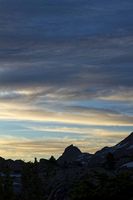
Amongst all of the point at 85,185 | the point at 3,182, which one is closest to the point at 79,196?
the point at 85,185

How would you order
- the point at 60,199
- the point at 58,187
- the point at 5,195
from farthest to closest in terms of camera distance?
the point at 5,195
the point at 58,187
the point at 60,199

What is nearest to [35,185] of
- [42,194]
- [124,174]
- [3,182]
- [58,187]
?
[42,194]

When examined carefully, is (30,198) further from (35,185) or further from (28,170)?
(28,170)

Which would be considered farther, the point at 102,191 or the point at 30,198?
the point at 30,198

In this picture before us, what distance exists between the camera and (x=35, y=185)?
10756 cm

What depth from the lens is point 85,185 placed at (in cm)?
5172

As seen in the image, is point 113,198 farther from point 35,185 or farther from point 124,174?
point 35,185

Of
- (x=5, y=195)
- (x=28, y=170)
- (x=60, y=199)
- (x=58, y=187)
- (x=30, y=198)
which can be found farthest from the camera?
(x=28, y=170)

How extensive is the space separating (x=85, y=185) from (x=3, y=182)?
1870 inches

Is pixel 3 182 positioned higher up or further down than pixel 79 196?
higher up

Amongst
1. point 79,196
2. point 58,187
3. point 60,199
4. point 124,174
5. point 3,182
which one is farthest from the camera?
point 3,182

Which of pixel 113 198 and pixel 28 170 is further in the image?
pixel 28 170

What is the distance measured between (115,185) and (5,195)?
42.3 m

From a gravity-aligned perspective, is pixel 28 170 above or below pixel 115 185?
above
